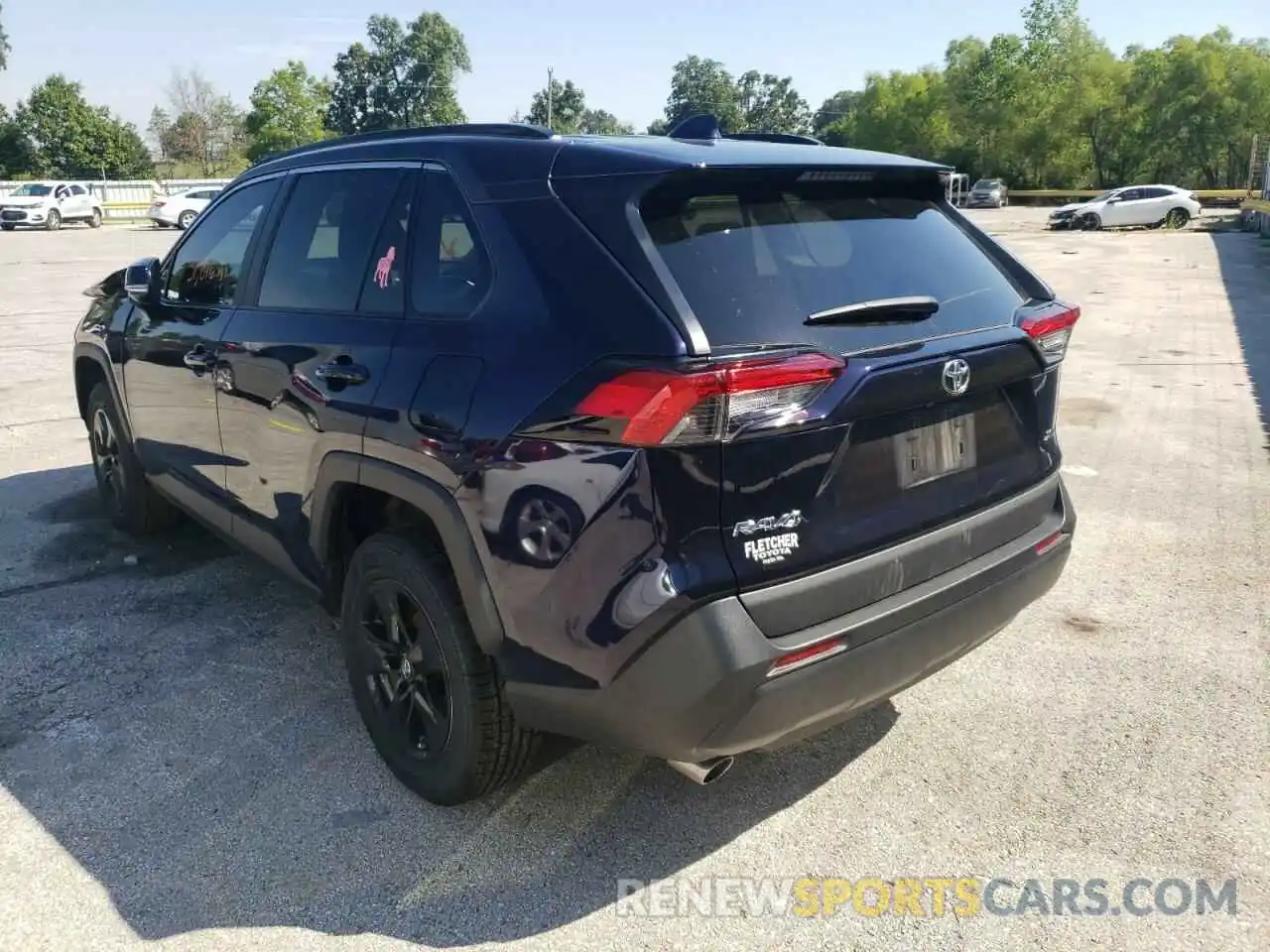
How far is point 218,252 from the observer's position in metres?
4.08

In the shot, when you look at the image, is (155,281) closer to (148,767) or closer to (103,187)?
(148,767)

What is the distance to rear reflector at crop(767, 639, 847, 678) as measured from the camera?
2291mm

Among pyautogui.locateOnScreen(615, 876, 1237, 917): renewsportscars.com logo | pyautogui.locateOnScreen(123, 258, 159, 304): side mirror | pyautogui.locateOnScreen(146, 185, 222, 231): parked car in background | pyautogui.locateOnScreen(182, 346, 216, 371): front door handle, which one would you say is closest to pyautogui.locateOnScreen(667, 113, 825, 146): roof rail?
pyautogui.locateOnScreen(182, 346, 216, 371): front door handle

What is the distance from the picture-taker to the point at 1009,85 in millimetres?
68375

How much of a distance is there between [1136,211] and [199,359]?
40.4m

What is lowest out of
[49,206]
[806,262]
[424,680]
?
[424,680]

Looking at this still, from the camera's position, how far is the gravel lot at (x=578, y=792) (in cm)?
252

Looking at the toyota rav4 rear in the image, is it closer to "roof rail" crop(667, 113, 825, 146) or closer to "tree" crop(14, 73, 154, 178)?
"roof rail" crop(667, 113, 825, 146)

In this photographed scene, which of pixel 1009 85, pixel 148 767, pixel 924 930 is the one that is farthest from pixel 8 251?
pixel 1009 85

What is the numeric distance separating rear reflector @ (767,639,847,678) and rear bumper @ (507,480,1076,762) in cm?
1

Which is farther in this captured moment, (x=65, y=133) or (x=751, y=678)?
(x=65, y=133)

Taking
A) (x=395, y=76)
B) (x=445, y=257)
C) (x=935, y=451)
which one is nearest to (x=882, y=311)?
(x=935, y=451)

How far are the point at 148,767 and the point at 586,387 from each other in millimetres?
2012

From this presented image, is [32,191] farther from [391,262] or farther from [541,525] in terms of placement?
[541,525]
